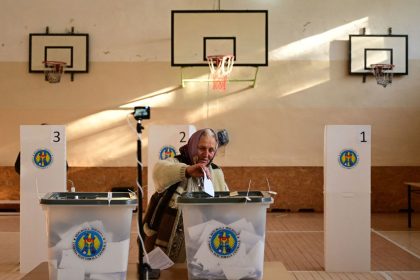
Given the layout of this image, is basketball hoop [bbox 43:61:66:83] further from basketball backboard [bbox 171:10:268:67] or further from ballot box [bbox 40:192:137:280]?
ballot box [bbox 40:192:137:280]

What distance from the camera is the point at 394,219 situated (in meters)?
9.09

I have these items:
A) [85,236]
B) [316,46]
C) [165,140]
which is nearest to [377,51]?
[316,46]

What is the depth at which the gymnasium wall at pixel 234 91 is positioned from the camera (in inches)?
386

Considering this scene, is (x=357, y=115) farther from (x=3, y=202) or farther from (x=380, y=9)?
(x=3, y=202)

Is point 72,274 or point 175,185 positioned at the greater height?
point 175,185

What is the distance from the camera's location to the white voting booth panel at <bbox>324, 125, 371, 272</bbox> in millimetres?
5477

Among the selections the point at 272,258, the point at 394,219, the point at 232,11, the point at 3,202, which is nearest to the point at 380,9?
the point at 232,11

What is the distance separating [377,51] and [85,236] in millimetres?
8702

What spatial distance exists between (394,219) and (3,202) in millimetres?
6632

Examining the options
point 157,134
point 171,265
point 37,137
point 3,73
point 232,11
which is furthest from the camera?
point 3,73

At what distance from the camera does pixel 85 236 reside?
71.8 inches

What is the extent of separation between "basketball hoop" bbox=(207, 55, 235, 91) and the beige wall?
0.78 feet

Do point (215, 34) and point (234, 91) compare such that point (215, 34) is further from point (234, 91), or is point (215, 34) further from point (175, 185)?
point (175, 185)

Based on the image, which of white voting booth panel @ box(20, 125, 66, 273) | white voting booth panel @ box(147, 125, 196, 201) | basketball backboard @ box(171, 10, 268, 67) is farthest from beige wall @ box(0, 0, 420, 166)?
white voting booth panel @ box(20, 125, 66, 273)
